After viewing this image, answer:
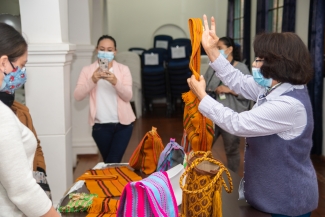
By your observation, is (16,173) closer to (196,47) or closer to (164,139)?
(196,47)

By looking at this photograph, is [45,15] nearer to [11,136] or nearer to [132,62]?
[11,136]

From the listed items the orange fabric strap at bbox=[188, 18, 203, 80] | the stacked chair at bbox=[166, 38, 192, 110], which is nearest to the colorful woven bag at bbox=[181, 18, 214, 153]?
the orange fabric strap at bbox=[188, 18, 203, 80]

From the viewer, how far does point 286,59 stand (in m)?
1.93

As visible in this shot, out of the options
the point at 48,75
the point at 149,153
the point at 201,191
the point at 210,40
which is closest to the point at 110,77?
the point at 48,75

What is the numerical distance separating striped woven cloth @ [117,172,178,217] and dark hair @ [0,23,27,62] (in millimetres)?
701

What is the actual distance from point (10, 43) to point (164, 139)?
5.51 meters

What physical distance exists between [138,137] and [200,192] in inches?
227

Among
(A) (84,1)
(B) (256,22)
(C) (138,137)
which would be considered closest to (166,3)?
(B) (256,22)

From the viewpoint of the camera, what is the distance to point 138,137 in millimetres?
7391

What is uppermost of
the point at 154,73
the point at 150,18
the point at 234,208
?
the point at 150,18

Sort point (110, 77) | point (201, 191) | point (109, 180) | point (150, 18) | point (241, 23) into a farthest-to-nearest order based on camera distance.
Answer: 1. point (150, 18)
2. point (241, 23)
3. point (110, 77)
4. point (109, 180)
5. point (201, 191)

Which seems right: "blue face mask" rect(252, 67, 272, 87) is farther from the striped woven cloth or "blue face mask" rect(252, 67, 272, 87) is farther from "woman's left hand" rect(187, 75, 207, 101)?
the striped woven cloth

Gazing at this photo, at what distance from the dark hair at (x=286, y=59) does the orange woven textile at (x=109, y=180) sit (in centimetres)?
89

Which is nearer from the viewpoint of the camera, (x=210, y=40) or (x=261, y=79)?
(x=261, y=79)
